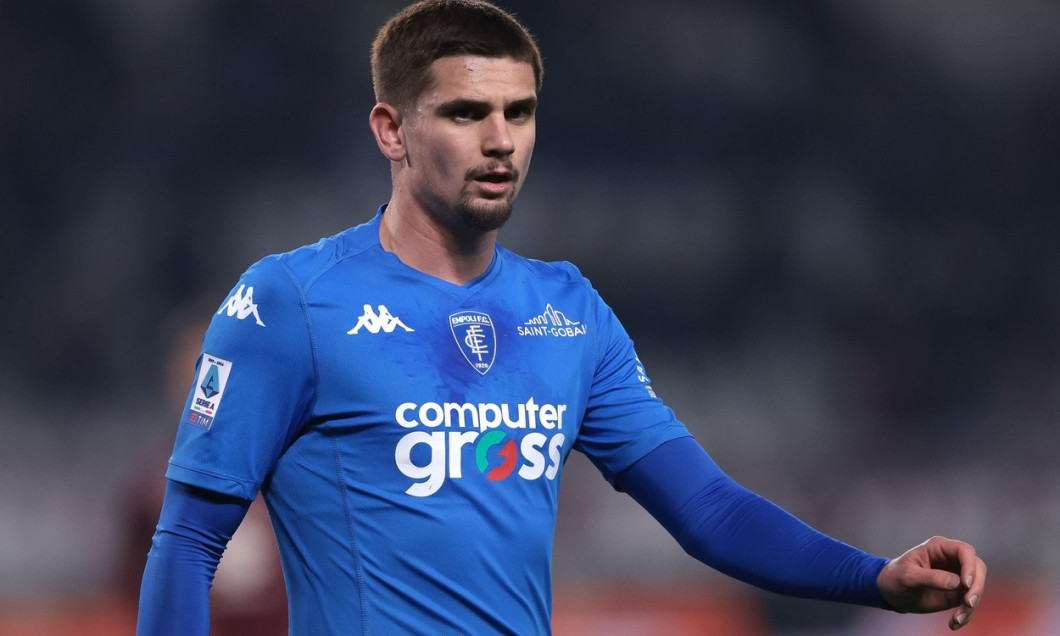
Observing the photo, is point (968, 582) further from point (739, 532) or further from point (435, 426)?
point (435, 426)

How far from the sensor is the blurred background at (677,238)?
5531 mm

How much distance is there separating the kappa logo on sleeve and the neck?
365mm

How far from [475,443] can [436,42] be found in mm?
648

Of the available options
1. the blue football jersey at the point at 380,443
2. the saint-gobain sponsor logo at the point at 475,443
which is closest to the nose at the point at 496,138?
the blue football jersey at the point at 380,443

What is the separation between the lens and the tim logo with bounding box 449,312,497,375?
6.57ft

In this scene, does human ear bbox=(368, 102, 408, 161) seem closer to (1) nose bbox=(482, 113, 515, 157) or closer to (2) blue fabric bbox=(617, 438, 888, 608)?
(1) nose bbox=(482, 113, 515, 157)

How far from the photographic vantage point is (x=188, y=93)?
20.0ft

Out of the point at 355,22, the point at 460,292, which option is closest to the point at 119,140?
the point at 355,22

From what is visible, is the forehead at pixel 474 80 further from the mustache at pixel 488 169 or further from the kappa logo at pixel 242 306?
the kappa logo at pixel 242 306

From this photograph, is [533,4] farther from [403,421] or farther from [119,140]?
[403,421]

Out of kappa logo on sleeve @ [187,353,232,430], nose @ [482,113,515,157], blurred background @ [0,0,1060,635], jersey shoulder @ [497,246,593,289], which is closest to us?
kappa logo on sleeve @ [187,353,232,430]

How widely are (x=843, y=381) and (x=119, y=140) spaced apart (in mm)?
3724

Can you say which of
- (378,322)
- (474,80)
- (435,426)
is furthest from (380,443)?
(474,80)

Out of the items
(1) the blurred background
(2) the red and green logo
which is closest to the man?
(2) the red and green logo
